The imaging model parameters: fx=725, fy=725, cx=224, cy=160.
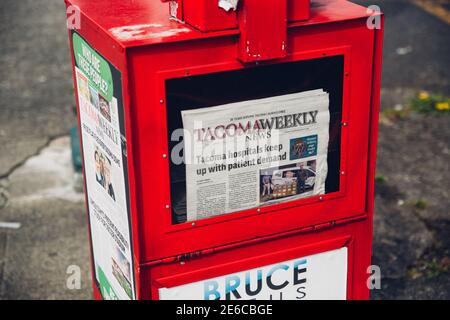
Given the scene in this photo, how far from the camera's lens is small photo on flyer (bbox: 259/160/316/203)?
A: 305cm

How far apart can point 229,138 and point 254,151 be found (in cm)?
13

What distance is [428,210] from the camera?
5.42 metres

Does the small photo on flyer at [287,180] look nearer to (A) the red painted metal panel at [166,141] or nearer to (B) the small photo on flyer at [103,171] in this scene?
(A) the red painted metal panel at [166,141]

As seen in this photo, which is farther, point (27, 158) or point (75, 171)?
point (27, 158)

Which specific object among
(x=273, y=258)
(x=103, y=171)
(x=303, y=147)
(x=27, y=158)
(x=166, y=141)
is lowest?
(x=27, y=158)

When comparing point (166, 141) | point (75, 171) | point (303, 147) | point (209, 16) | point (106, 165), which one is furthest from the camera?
point (75, 171)

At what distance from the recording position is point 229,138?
2904 mm

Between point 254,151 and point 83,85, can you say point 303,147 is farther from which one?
point 83,85

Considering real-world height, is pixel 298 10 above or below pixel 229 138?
above

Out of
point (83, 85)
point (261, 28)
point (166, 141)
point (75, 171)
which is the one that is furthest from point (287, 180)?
point (75, 171)

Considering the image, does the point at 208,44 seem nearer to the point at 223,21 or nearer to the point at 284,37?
the point at 223,21

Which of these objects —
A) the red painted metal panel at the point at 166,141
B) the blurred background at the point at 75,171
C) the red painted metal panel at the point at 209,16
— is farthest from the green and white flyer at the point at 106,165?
the blurred background at the point at 75,171

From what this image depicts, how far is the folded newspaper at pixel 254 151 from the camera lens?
9.38ft
